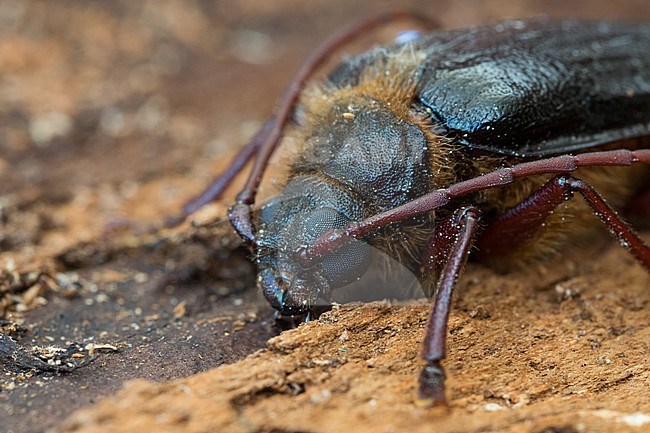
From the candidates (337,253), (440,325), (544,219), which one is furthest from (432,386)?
(544,219)

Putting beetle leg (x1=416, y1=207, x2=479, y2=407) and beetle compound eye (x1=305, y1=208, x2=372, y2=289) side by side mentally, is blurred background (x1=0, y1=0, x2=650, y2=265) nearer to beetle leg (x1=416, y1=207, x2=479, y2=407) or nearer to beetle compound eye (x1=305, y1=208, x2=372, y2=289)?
beetle compound eye (x1=305, y1=208, x2=372, y2=289)

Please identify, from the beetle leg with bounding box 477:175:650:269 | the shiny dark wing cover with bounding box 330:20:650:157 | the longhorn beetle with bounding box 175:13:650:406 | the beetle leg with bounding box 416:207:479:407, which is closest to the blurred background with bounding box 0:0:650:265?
the longhorn beetle with bounding box 175:13:650:406

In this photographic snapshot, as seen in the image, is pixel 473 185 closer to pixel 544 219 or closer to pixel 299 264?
pixel 544 219

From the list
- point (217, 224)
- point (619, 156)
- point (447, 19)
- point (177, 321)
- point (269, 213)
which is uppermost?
point (447, 19)

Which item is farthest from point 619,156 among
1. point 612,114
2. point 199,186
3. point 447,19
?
point 447,19

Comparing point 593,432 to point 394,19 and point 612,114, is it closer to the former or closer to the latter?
point 612,114
